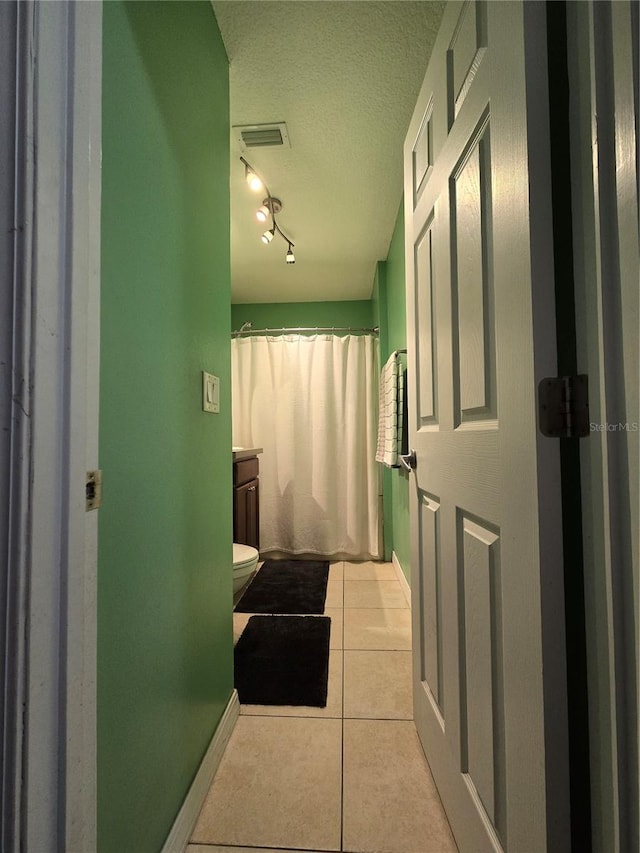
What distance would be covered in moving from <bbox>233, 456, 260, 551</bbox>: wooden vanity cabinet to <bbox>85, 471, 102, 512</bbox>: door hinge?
1.61m

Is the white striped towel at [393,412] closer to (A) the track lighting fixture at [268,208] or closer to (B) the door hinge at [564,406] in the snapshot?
(A) the track lighting fixture at [268,208]

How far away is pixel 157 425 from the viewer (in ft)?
2.63

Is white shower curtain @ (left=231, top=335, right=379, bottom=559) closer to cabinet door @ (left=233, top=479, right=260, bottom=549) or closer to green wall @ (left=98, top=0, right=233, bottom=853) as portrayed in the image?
cabinet door @ (left=233, top=479, right=260, bottom=549)

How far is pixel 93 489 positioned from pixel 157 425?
0.29 meters

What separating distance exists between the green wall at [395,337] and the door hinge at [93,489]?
1.70 metres

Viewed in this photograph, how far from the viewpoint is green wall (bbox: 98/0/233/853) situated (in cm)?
64

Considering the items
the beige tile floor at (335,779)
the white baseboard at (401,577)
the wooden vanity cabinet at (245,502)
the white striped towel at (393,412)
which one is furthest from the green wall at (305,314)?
the beige tile floor at (335,779)

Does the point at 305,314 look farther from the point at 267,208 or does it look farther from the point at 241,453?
the point at 241,453

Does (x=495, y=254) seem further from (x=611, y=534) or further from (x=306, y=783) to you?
(x=306, y=783)

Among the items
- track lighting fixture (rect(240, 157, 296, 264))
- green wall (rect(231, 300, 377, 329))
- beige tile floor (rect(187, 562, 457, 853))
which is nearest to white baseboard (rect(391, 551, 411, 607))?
beige tile floor (rect(187, 562, 457, 853))

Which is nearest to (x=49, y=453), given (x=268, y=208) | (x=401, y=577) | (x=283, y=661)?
(x=283, y=661)

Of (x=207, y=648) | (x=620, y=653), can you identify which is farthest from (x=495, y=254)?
(x=207, y=648)

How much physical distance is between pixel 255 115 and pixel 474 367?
5.00 ft

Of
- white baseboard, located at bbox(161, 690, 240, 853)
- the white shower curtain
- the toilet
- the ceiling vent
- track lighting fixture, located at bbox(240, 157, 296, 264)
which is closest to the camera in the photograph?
white baseboard, located at bbox(161, 690, 240, 853)
